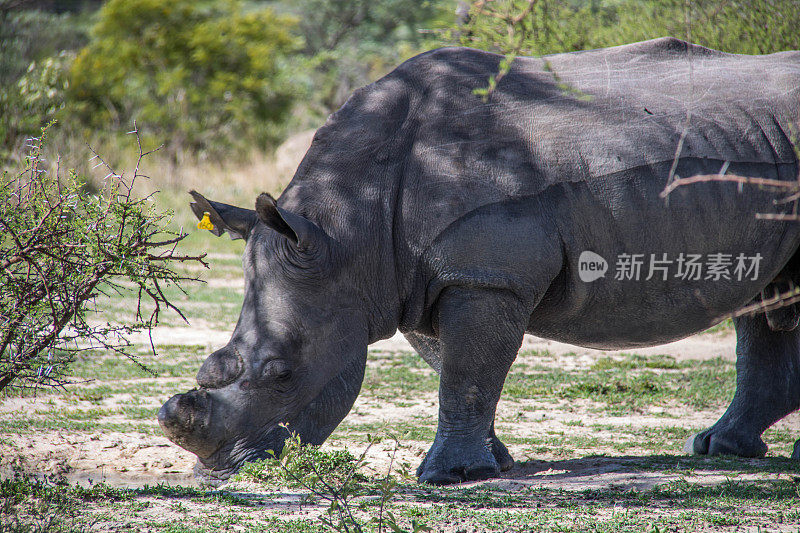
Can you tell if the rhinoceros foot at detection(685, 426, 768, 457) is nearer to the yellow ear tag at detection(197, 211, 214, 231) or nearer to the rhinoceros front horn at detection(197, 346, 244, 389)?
the rhinoceros front horn at detection(197, 346, 244, 389)

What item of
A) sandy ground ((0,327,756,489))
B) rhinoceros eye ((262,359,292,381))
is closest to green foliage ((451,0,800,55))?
sandy ground ((0,327,756,489))

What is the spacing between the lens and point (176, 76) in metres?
22.9

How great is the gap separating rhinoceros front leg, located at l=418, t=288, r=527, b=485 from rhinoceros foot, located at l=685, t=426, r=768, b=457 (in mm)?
1670

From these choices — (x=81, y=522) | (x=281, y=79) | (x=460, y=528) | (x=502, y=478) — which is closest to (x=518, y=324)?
(x=502, y=478)

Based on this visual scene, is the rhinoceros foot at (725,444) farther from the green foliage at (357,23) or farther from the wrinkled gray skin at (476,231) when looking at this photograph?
the green foliage at (357,23)

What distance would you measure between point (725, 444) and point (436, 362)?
1935mm

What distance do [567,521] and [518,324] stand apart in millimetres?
1224

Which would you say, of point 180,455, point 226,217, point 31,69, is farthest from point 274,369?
point 31,69

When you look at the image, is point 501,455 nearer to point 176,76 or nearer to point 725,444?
point 725,444

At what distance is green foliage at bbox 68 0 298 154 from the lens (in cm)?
2295

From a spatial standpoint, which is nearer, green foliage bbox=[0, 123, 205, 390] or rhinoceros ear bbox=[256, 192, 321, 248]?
green foliage bbox=[0, 123, 205, 390]

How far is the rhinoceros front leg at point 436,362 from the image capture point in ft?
17.1

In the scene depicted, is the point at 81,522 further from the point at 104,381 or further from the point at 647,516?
the point at 104,381

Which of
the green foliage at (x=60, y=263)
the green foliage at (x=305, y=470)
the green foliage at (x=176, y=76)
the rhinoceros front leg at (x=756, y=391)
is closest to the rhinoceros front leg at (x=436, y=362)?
the green foliage at (x=305, y=470)
